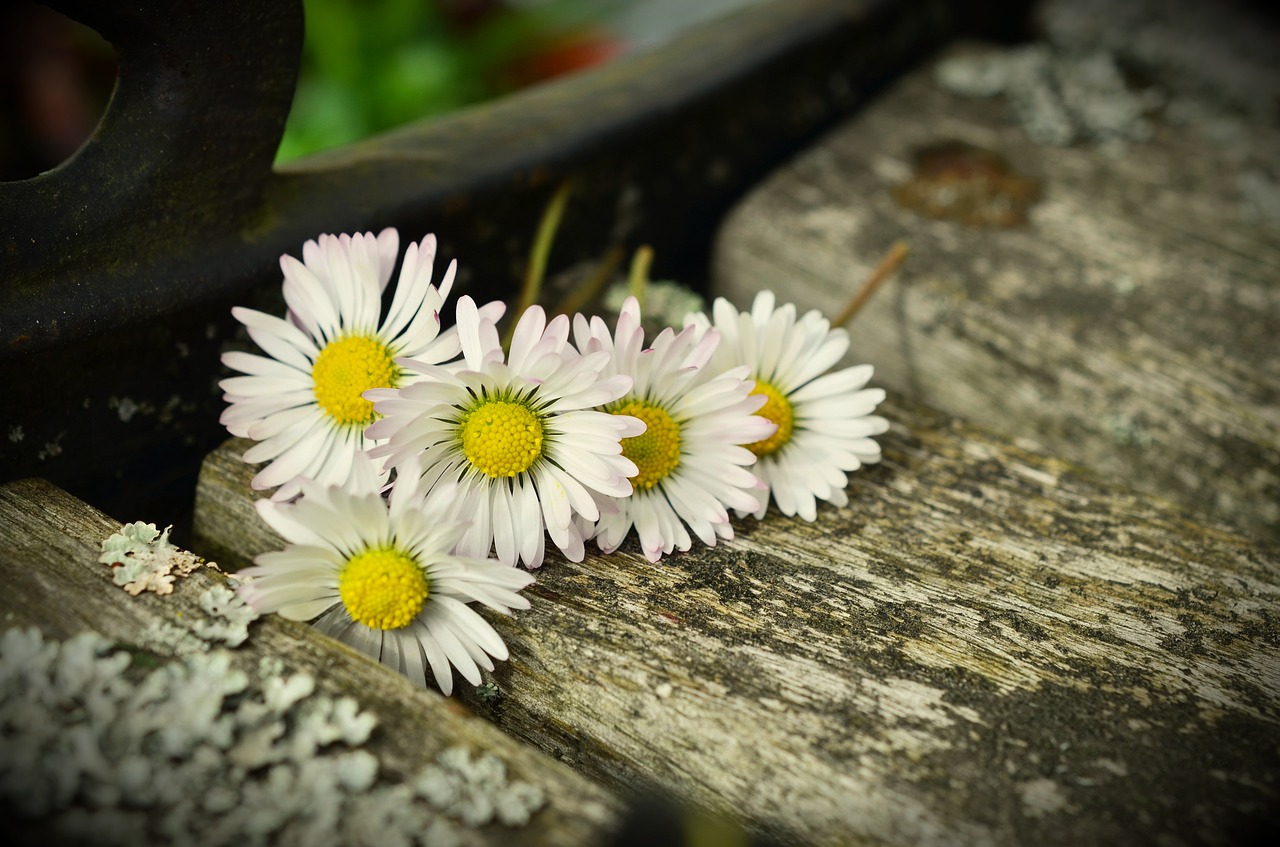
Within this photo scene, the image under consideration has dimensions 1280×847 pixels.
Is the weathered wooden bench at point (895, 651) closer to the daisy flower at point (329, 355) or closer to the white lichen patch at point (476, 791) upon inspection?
the white lichen patch at point (476, 791)

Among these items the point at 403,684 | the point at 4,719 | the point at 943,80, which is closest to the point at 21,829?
the point at 4,719

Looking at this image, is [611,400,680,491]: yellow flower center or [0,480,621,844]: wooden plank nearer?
[0,480,621,844]: wooden plank

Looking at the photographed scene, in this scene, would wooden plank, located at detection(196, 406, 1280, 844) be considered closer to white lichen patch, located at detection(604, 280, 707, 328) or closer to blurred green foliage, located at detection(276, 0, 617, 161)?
white lichen patch, located at detection(604, 280, 707, 328)

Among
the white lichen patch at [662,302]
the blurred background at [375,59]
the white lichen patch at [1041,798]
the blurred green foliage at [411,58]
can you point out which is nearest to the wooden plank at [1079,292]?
the white lichen patch at [662,302]

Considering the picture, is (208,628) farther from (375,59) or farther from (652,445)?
(375,59)

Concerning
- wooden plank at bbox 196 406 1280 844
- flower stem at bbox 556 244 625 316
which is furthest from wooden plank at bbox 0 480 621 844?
flower stem at bbox 556 244 625 316

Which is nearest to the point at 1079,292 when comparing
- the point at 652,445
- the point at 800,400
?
the point at 800,400
